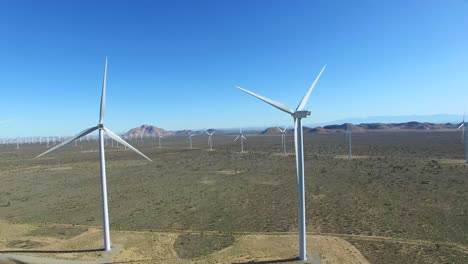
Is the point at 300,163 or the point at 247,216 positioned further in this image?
the point at 247,216

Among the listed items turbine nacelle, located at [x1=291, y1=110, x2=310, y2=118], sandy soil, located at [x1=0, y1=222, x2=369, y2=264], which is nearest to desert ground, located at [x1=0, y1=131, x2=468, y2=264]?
sandy soil, located at [x1=0, y1=222, x2=369, y2=264]

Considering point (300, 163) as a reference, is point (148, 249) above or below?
below

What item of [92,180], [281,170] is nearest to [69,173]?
[92,180]

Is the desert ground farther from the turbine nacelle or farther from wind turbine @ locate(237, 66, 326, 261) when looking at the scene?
the turbine nacelle

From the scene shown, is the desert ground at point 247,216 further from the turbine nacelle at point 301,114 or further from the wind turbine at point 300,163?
the turbine nacelle at point 301,114

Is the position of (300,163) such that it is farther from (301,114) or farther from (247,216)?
(247,216)

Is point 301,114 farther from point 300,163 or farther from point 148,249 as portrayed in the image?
point 148,249

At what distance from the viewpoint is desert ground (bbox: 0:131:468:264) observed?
21734mm

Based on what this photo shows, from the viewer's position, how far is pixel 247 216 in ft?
100

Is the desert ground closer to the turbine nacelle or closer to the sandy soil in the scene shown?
the sandy soil

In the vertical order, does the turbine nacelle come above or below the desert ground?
above

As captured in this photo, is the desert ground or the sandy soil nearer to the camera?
the sandy soil

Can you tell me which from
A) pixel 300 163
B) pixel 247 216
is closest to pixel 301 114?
pixel 300 163

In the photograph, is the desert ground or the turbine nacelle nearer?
the turbine nacelle
